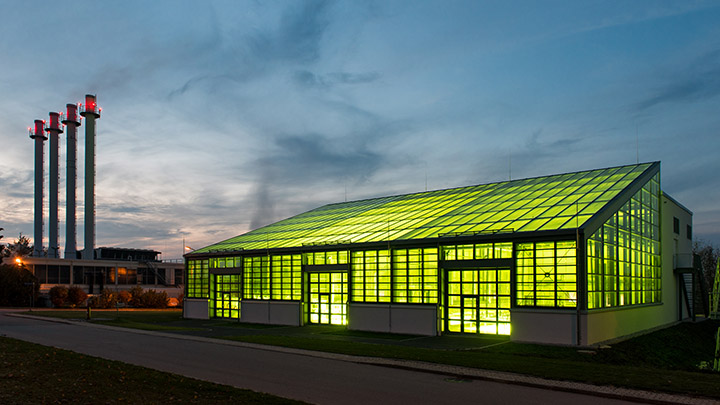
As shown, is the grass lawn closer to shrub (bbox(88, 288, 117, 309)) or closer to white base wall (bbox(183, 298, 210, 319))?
white base wall (bbox(183, 298, 210, 319))

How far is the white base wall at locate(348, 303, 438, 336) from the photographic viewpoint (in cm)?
2994

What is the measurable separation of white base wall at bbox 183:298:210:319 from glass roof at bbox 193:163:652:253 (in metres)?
3.99

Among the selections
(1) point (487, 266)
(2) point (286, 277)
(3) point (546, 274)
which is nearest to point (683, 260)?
(3) point (546, 274)

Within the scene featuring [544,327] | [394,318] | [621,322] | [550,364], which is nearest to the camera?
[550,364]

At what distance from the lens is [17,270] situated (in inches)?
2426

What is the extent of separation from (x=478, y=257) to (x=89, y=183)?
7367cm

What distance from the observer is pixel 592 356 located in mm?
22406

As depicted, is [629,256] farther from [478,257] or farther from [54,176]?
[54,176]

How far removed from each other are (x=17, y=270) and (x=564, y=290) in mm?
58786

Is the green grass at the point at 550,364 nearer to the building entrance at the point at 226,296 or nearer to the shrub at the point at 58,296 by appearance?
the building entrance at the point at 226,296

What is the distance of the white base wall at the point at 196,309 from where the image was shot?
Answer: 4391 cm

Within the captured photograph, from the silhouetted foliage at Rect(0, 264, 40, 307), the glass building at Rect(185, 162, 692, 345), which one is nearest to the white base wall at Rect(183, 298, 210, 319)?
the glass building at Rect(185, 162, 692, 345)

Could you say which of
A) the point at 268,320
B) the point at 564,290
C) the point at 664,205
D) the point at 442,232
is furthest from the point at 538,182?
the point at 268,320

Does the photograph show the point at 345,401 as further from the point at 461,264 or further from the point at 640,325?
the point at 640,325
